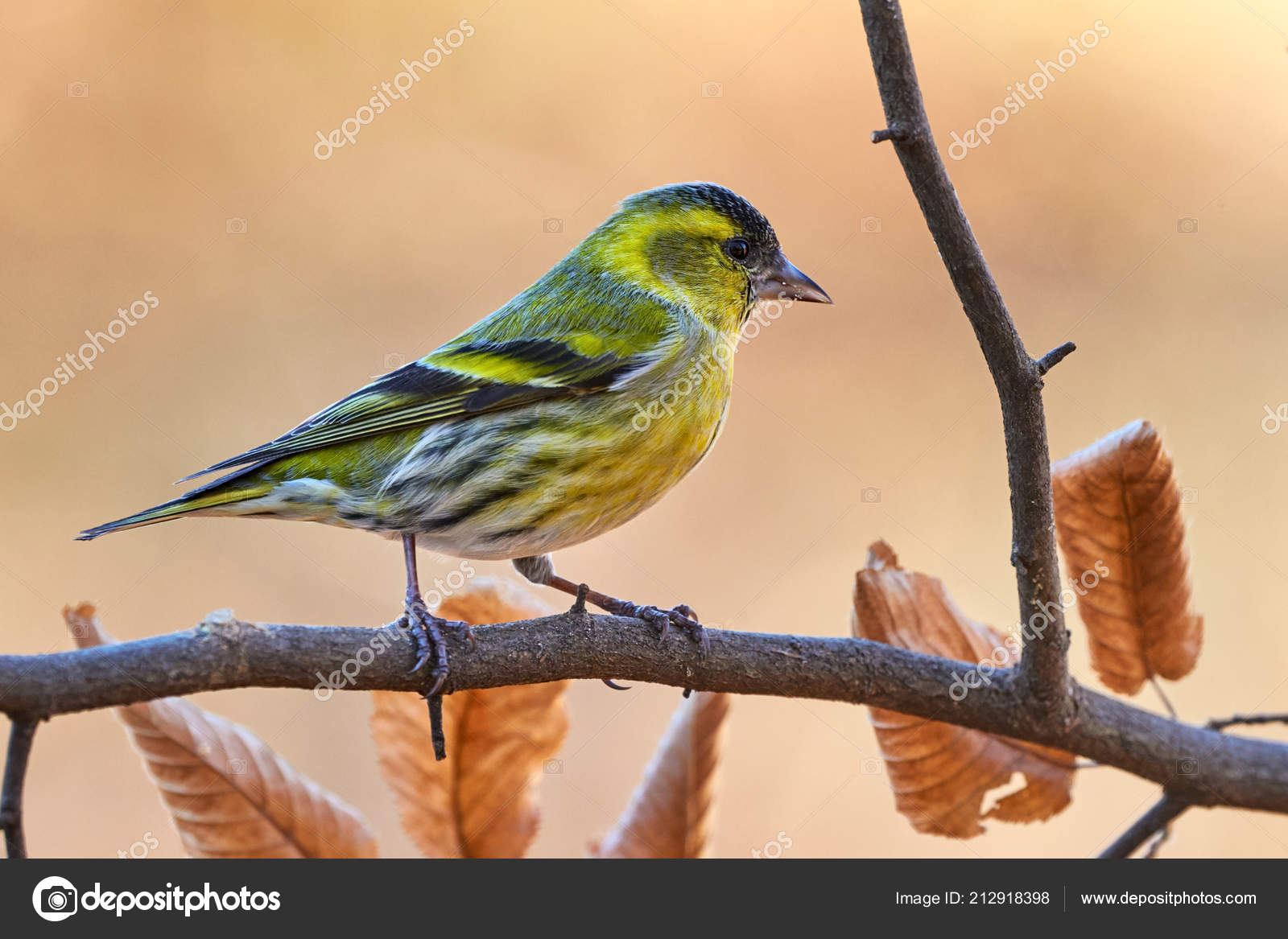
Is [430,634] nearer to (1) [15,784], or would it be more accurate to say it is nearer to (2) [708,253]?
(1) [15,784]

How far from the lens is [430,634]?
6.11 ft

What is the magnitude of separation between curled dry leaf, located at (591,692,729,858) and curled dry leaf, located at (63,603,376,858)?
394 millimetres

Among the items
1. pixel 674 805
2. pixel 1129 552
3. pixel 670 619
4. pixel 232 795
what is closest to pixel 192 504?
pixel 232 795

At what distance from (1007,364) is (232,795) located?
1.31 meters

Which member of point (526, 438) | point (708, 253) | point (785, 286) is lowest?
point (526, 438)

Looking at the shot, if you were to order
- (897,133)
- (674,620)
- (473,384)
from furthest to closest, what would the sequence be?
1. (473,384)
2. (674,620)
3. (897,133)

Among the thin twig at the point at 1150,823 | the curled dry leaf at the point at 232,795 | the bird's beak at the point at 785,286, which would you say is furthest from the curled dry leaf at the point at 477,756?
the bird's beak at the point at 785,286

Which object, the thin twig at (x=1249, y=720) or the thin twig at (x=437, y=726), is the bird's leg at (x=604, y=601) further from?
the thin twig at (x=1249, y=720)

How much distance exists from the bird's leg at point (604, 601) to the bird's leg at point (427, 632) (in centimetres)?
37

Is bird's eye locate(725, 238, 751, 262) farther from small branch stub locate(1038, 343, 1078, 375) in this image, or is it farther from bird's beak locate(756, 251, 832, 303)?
small branch stub locate(1038, 343, 1078, 375)

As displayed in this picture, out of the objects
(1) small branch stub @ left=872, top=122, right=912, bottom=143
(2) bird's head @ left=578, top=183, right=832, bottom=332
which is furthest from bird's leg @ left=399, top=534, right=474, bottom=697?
(2) bird's head @ left=578, top=183, right=832, bottom=332

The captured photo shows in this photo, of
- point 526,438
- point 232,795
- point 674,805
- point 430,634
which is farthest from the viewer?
point 526,438

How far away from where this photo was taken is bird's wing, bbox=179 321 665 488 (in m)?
2.54
